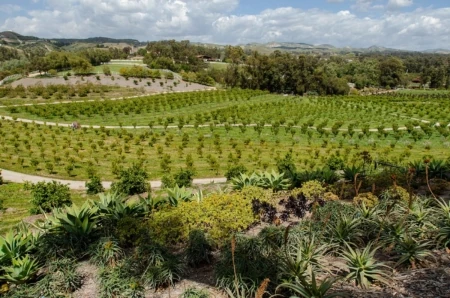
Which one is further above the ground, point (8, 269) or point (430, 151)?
point (8, 269)

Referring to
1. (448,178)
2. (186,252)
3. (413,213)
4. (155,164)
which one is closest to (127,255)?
(186,252)

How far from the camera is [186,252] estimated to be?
6.76 meters

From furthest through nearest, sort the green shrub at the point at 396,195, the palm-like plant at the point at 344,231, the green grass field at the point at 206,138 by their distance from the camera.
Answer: the green grass field at the point at 206,138 → the green shrub at the point at 396,195 → the palm-like plant at the point at 344,231

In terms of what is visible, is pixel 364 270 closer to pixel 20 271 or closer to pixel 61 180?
pixel 20 271

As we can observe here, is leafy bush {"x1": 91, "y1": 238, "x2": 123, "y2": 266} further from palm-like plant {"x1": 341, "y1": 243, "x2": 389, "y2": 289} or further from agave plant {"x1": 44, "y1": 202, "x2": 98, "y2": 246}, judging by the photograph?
palm-like plant {"x1": 341, "y1": 243, "x2": 389, "y2": 289}

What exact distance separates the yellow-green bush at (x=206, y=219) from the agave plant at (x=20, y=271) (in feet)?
7.17

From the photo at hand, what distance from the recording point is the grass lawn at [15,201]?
38.5 feet

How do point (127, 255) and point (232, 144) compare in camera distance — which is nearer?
point (127, 255)

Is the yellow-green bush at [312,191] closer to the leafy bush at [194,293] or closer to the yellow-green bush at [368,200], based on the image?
the yellow-green bush at [368,200]

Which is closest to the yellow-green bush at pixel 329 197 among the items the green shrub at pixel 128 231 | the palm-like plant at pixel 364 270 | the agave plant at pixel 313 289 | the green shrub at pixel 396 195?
the green shrub at pixel 396 195

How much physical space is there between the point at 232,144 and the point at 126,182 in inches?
551

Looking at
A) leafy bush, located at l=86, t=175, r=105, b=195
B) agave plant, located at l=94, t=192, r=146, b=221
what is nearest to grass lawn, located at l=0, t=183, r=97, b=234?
leafy bush, located at l=86, t=175, r=105, b=195

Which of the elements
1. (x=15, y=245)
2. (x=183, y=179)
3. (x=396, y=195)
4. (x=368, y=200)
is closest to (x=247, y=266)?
(x=368, y=200)

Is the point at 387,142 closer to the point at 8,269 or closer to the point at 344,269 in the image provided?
the point at 344,269
